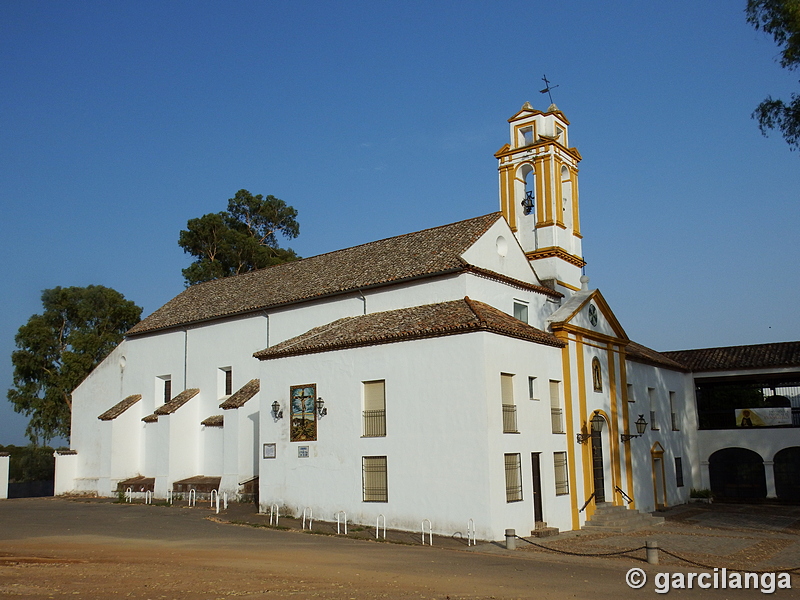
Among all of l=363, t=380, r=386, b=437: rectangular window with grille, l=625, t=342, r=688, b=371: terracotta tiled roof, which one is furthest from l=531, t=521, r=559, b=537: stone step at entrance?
l=625, t=342, r=688, b=371: terracotta tiled roof

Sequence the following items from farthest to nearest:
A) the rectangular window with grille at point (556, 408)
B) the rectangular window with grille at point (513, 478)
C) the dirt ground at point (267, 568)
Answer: the rectangular window with grille at point (556, 408) → the rectangular window with grille at point (513, 478) → the dirt ground at point (267, 568)

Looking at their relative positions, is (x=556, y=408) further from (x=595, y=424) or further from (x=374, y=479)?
(x=374, y=479)

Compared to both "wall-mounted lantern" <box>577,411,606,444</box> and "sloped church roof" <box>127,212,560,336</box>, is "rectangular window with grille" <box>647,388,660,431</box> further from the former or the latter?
"sloped church roof" <box>127,212,560,336</box>

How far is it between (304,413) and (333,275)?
726 centimetres

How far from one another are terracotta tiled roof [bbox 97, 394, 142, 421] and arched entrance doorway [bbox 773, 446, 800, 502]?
29631mm

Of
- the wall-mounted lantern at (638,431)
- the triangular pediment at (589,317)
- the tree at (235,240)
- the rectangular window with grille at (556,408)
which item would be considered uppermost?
the tree at (235,240)

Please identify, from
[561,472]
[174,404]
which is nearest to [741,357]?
[561,472]

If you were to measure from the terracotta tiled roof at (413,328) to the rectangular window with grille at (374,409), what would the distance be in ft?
4.19

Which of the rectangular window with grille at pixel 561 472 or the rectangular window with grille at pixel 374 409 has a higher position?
the rectangular window with grille at pixel 374 409

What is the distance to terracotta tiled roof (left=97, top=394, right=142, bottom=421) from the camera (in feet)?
107

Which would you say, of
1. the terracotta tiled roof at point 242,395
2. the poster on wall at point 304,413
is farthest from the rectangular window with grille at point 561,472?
the terracotta tiled roof at point 242,395

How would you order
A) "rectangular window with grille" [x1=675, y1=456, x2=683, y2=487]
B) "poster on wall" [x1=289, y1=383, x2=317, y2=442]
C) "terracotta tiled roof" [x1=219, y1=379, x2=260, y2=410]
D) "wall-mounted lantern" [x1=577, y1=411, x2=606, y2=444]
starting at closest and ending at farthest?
"poster on wall" [x1=289, y1=383, x2=317, y2=442]
"wall-mounted lantern" [x1=577, y1=411, x2=606, y2=444]
"terracotta tiled roof" [x1=219, y1=379, x2=260, y2=410]
"rectangular window with grille" [x1=675, y1=456, x2=683, y2=487]

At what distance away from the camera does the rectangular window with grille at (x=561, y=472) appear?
22.5 metres

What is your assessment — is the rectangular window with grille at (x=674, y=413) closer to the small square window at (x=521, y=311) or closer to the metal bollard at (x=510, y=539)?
the small square window at (x=521, y=311)
